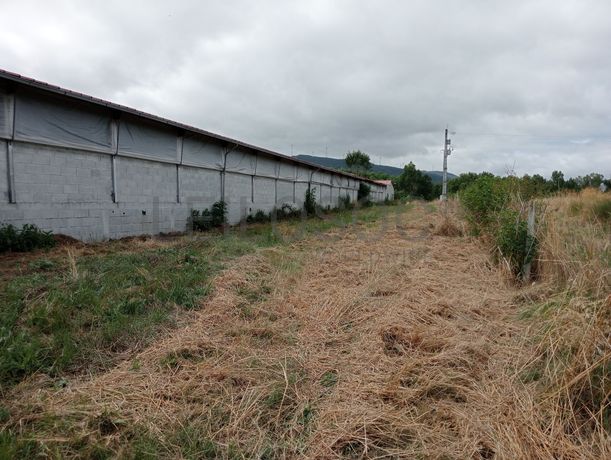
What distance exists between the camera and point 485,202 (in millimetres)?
7219

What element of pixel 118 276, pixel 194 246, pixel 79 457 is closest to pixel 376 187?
pixel 194 246

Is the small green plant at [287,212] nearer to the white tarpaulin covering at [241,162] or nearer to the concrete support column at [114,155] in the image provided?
the white tarpaulin covering at [241,162]

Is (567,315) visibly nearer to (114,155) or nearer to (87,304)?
(87,304)

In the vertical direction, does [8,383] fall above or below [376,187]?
below

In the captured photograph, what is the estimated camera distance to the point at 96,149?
686 cm

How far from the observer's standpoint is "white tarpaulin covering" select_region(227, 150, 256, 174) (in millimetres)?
11362

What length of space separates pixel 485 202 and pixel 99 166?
8.29 meters

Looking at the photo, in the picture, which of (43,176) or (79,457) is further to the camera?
(43,176)

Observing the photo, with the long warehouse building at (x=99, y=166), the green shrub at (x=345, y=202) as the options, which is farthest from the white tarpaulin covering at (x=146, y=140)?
the green shrub at (x=345, y=202)

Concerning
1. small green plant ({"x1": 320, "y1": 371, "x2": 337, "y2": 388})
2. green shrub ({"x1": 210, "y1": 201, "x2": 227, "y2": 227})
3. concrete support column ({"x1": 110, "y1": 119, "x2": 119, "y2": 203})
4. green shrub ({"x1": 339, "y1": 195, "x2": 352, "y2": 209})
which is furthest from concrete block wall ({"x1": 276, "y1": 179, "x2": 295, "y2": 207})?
small green plant ({"x1": 320, "y1": 371, "x2": 337, "y2": 388})

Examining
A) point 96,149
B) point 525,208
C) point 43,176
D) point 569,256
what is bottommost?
point 569,256

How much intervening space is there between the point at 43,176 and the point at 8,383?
5211 mm

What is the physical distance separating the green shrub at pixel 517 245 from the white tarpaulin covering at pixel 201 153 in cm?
800

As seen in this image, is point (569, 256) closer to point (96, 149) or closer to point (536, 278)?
point (536, 278)
